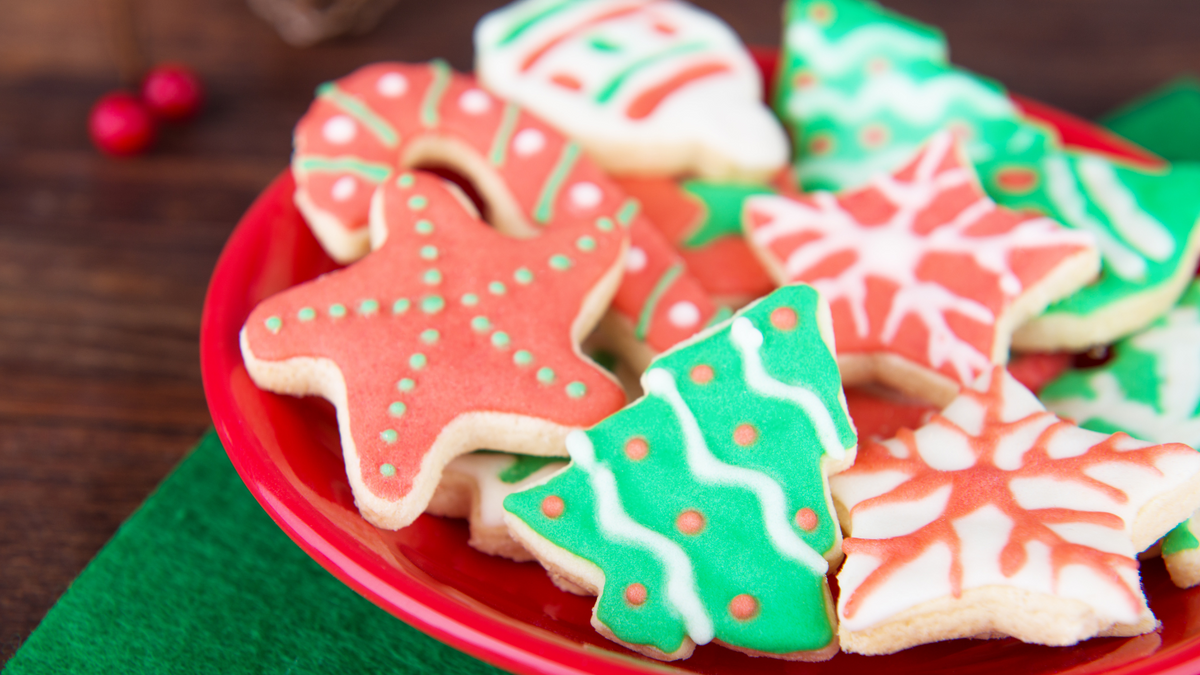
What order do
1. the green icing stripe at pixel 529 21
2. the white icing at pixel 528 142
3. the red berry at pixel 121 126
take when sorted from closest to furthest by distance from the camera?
the white icing at pixel 528 142 → the green icing stripe at pixel 529 21 → the red berry at pixel 121 126

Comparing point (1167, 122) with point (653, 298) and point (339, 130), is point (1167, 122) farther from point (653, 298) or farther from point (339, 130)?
point (339, 130)

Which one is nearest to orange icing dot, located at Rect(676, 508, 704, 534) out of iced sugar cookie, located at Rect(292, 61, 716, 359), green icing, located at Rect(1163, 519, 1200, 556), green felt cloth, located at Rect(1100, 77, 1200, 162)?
iced sugar cookie, located at Rect(292, 61, 716, 359)

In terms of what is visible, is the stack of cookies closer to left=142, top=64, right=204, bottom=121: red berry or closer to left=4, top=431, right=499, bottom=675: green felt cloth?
left=4, top=431, right=499, bottom=675: green felt cloth

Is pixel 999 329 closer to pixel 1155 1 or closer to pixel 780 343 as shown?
pixel 780 343

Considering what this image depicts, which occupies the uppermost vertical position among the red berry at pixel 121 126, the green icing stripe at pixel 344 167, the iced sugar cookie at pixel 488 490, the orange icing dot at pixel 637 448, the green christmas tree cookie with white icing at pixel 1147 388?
the green icing stripe at pixel 344 167

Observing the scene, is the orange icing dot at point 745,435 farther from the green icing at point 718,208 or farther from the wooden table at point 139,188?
the wooden table at point 139,188

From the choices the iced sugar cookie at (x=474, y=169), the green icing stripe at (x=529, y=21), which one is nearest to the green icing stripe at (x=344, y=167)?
the iced sugar cookie at (x=474, y=169)

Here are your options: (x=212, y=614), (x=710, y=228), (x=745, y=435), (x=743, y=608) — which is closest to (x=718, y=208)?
(x=710, y=228)

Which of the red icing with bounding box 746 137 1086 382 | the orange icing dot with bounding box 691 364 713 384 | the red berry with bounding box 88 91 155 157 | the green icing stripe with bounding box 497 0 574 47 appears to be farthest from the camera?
the red berry with bounding box 88 91 155 157

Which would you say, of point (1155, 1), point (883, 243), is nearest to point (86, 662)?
point (883, 243)
